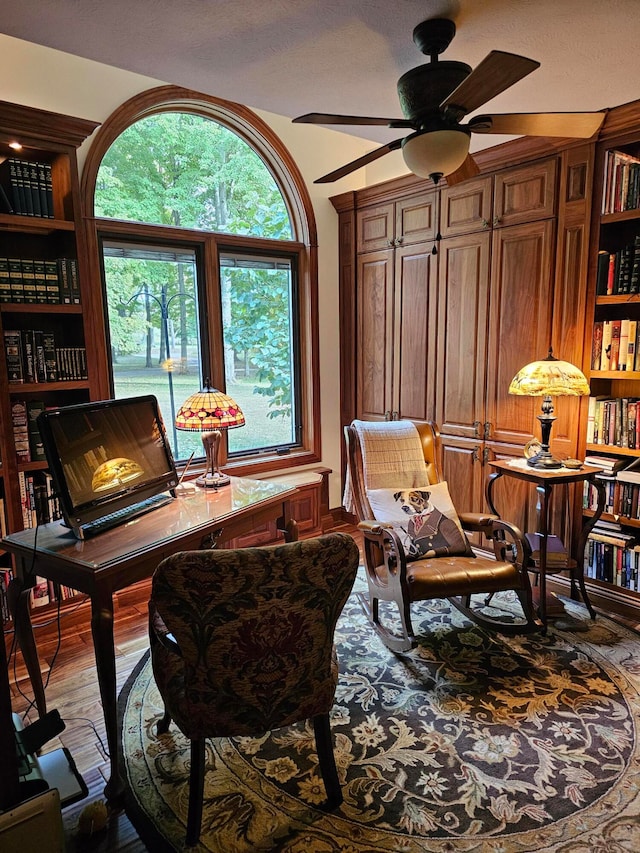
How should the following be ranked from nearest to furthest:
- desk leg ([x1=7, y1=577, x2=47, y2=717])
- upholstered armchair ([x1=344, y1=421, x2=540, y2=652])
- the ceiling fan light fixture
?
the ceiling fan light fixture
desk leg ([x1=7, y1=577, x2=47, y2=717])
upholstered armchair ([x1=344, y1=421, x2=540, y2=652])

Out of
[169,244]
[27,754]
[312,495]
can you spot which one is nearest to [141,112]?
[169,244]

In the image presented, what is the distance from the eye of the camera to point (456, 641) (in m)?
2.82

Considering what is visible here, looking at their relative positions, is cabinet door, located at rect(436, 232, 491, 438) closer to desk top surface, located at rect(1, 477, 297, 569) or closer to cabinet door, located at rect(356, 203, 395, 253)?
cabinet door, located at rect(356, 203, 395, 253)

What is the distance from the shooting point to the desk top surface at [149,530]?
6.49 feet

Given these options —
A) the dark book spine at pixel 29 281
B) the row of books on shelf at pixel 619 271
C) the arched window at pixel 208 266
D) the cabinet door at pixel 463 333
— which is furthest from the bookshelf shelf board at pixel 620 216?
the dark book spine at pixel 29 281

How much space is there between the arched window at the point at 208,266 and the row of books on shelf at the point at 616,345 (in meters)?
2.09

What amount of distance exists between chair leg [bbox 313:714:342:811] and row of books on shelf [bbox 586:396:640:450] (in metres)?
2.22

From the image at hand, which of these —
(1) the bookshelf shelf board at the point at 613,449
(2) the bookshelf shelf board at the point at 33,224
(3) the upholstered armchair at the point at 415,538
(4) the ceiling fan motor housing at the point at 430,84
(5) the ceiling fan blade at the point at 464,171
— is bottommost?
(3) the upholstered armchair at the point at 415,538

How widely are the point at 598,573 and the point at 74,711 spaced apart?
2799mm

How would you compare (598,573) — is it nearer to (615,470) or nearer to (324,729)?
(615,470)

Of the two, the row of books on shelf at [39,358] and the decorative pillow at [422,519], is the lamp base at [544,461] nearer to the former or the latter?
the decorative pillow at [422,519]

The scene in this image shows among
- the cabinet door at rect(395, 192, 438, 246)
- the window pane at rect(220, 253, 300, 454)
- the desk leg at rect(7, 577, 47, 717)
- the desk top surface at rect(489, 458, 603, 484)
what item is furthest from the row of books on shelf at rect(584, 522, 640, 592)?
the desk leg at rect(7, 577, 47, 717)

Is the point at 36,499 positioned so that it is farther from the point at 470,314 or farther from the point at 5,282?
the point at 470,314

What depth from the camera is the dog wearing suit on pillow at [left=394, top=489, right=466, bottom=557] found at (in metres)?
2.92
